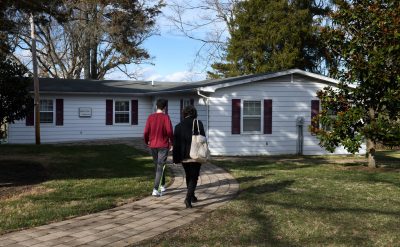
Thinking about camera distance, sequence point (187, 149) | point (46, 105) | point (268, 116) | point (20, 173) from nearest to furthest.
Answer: point (187, 149), point (20, 173), point (268, 116), point (46, 105)

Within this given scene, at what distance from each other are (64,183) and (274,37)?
843 inches

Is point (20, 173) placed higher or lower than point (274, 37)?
lower

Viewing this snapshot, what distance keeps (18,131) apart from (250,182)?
14.5 meters

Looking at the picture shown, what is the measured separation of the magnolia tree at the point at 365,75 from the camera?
11.1m

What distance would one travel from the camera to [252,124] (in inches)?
647

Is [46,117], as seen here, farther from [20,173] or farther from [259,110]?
[20,173]

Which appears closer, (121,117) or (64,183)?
(64,183)

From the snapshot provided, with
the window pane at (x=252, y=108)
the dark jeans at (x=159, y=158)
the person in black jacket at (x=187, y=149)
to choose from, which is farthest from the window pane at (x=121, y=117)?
the person in black jacket at (x=187, y=149)

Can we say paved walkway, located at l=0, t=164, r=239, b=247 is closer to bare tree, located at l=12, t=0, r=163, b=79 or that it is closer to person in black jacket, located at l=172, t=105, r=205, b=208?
person in black jacket, located at l=172, t=105, r=205, b=208

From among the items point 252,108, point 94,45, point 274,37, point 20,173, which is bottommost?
point 20,173

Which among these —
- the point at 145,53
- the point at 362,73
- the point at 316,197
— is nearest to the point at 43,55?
the point at 145,53

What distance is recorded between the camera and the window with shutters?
20984 millimetres

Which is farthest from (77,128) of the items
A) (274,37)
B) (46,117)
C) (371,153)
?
(371,153)

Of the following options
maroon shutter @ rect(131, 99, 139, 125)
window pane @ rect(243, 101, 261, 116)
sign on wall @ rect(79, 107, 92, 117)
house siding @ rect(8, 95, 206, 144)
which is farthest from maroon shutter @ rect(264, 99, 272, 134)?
sign on wall @ rect(79, 107, 92, 117)
